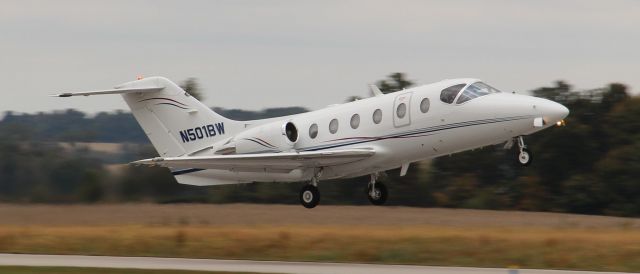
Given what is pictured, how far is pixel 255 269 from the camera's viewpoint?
27953 mm

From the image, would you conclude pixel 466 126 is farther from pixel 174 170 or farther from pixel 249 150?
pixel 174 170

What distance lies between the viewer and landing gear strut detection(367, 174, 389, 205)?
33.1 m

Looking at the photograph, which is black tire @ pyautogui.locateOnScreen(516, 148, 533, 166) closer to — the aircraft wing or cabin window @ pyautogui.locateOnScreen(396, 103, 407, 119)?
cabin window @ pyautogui.locateOnScreen(396, 103, 407, 119)

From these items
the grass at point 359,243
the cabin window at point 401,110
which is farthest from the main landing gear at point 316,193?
the cabin window at point 401,110

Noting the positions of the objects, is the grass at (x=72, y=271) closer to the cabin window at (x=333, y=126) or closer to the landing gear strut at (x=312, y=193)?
the landing gear strut at (x=312, y=193)

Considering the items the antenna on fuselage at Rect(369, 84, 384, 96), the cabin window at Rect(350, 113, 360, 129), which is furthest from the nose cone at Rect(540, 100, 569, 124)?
the antenna on fuselage at Rect(369, 84, 384, 96)

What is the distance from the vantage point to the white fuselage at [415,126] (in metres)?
28.8

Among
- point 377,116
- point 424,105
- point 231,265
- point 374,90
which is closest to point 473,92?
point 424,105

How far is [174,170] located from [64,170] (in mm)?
8989

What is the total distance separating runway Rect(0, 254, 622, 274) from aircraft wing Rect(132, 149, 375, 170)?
2614 mm

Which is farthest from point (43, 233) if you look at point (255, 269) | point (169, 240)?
point (255, 269)

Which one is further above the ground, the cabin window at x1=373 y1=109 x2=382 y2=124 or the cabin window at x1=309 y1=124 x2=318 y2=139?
the cabin window at x1=373 y1=109 x2=382 y2=124

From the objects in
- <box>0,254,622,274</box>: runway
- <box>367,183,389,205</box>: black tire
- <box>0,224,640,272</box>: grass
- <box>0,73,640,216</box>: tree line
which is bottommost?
<box>0,254,622,274</box>: runway

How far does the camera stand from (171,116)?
35281 mm
